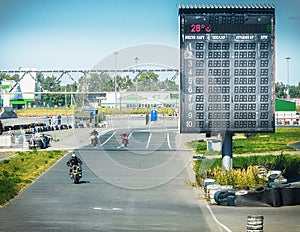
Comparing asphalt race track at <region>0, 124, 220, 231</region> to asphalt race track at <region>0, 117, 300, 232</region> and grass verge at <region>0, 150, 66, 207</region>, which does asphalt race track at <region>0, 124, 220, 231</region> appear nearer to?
asphalt race track at <region>0, 117, 300, 232</region>

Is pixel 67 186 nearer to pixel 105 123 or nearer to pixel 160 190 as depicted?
pixel 160 190

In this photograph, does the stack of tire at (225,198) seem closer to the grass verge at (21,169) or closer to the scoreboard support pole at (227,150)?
the scoreboard support pole at (227,150)

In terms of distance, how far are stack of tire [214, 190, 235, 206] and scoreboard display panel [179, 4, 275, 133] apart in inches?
131

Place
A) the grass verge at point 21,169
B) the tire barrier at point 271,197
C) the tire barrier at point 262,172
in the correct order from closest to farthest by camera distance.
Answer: the tire barrier at point 271,197 < the grass verge at point 21,169 < the tire barrier at point 262,172

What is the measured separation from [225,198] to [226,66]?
5.10 metres

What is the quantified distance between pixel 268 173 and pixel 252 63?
533 centimetres

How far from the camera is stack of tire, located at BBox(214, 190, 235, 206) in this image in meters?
21.3

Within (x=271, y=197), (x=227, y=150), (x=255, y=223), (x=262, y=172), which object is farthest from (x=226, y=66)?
(x=255, y=223)

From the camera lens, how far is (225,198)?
70.1 feet

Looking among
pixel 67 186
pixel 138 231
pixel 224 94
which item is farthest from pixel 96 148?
pixel 138 231

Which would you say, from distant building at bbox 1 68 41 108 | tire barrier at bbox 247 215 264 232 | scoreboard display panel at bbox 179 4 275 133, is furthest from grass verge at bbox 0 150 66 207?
distant building at bbox 1 68 41 108

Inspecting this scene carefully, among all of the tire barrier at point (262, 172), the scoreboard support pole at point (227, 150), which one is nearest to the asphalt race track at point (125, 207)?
the scoreboard support pole at point (227, 150)

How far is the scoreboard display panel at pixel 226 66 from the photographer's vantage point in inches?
943

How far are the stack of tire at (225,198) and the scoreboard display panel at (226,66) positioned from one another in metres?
3.34
